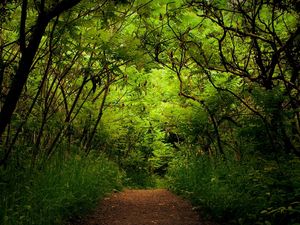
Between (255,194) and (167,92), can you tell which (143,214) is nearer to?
(255,194)

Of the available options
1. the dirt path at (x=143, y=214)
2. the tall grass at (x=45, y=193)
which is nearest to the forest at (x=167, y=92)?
the tall grass at (x=45, y=193)

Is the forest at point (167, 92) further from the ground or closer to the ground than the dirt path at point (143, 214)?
further from the ground

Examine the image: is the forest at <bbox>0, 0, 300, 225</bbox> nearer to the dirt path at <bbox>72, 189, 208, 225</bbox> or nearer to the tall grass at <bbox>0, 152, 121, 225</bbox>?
the tall grass at <bbox>0, 152, 121, 225</bbox>

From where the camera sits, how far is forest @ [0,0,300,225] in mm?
4566

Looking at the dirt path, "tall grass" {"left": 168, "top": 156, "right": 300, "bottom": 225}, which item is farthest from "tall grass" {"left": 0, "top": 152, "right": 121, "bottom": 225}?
"tall grass" {"left": 168, "top": 156, "right": 300, "bottom": 225}

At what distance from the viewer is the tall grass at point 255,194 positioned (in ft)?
14.3

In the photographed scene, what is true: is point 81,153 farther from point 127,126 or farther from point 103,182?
point 127,126

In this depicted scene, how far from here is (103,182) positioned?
9367 mm

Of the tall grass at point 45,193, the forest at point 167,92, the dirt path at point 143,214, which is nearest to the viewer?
the tall grass at point 45,193

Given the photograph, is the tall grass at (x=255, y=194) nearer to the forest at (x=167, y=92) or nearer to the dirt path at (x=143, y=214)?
the forest at (x=167, y=92)

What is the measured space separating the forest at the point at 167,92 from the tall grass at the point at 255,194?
0.02 meters

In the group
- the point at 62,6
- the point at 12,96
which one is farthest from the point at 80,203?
the point at 62,6

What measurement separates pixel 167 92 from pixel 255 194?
23.7 feet

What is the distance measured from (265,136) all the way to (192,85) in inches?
205
